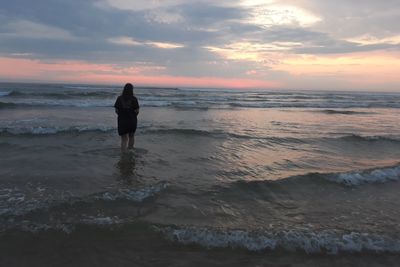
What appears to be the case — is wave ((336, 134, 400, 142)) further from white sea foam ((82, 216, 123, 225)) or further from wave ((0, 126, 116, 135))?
white sea foam ((82, 216, 123, 225))

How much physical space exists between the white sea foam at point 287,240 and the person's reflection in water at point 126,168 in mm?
2518

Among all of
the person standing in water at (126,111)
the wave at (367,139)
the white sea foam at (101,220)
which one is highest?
the person standing in water at (126,111)

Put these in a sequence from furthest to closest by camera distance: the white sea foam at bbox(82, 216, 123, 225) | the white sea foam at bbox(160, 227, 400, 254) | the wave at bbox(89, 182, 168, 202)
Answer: the wave at bbox(89, 182, 168, 202) < the white sea foam at bbox(82, 216, 123, 225) < the white sea foam at bbox(160, 227, 400, 254)

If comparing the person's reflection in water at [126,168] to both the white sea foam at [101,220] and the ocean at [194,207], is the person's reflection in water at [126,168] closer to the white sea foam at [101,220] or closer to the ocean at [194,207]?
the ocean at [194,207]

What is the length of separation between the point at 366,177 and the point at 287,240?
393 cm

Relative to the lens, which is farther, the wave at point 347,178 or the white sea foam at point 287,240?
the wave at point 347,178

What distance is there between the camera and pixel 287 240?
487 cm

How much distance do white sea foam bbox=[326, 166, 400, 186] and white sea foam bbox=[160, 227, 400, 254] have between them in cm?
276

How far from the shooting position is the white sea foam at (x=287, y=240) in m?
4.74

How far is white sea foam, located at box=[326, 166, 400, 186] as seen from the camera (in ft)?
25.4

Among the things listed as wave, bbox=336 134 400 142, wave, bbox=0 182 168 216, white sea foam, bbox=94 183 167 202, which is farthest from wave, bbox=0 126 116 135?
wave, bbox=336 134 400 142

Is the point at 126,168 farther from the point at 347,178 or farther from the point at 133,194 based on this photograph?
the point at 347,178

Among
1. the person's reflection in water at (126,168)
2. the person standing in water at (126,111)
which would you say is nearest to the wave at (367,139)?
the person standing in water at (126,111)

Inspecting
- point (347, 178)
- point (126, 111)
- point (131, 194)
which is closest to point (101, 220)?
point (131, 194)
